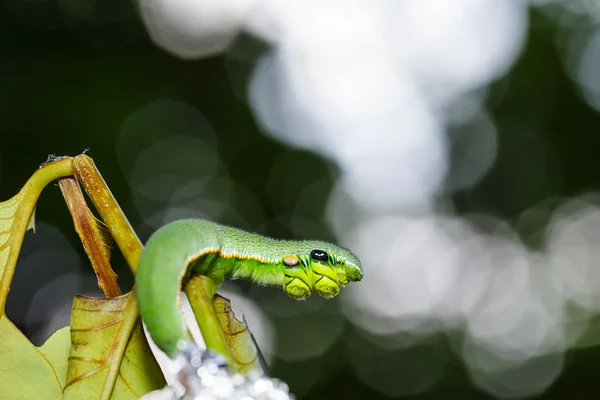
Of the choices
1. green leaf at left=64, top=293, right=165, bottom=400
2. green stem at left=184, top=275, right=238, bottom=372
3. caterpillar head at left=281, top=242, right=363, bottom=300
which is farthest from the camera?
caterpillar head at left=281, top=242, right=363, bottom=300

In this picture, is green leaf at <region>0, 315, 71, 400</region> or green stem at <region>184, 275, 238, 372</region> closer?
green stem at <region>184, 275, 238, 372</region>

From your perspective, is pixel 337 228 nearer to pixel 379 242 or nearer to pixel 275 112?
pixel 379 242

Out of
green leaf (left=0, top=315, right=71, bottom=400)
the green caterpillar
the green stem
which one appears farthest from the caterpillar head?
green leaf (left=0, top=315, right=71, bottom=400)

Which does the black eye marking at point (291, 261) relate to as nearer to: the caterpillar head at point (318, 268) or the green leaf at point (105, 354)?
the caterpillar head at point (318, 268)

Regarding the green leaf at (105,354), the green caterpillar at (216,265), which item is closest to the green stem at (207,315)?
the green caterpillar at (216,265)

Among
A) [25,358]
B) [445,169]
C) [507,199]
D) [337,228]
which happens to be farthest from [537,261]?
[25,358]

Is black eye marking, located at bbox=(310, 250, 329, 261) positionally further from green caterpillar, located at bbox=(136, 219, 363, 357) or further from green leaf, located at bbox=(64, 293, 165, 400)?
green leaf, located at bbox=(64, 293, 165, 400)

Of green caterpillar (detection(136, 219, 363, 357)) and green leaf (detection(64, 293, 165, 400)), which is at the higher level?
green caterpillar (detection(136, 219, 363, 357))
